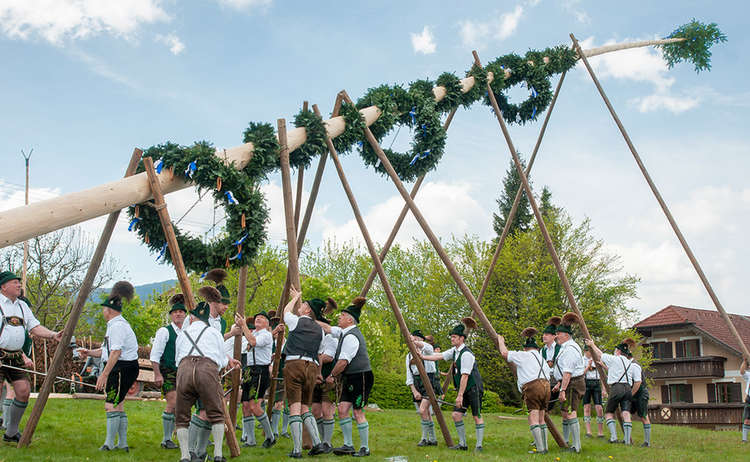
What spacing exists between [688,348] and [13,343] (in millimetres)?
40606

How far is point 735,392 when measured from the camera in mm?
40094

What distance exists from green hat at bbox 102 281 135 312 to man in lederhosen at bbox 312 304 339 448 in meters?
2.56

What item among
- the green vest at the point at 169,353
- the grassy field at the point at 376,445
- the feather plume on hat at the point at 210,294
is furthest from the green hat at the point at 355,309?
the green vest at the point at 169,353

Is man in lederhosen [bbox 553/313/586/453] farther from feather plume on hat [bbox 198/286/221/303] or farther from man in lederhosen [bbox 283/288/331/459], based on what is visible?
feather plume on hat [bbox 198/286/221/303]

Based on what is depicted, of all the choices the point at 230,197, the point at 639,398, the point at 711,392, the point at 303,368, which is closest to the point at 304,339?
the point at 303,368

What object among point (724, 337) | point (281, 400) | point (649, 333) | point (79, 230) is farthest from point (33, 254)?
point (724, 337)

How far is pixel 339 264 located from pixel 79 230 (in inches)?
644

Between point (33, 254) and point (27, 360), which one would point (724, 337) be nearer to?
point (33, 254)

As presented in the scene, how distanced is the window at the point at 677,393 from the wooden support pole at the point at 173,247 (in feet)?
129

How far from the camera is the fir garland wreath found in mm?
9047

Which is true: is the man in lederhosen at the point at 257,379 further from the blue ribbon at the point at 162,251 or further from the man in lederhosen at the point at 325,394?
the blue ribbon at the point at 162,251

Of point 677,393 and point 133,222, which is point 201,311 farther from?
point 677,393

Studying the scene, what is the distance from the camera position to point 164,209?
28.1 feet

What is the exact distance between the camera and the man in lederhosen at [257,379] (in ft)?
33.6
